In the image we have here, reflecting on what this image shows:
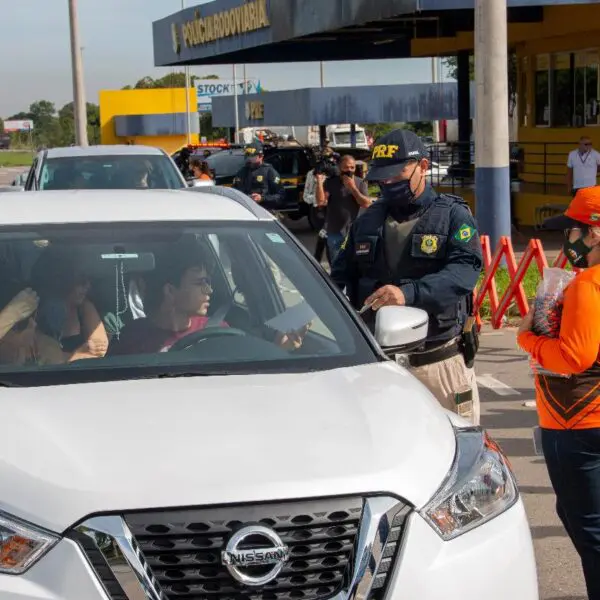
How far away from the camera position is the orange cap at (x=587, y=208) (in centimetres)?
405

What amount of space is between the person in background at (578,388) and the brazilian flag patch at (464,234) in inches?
38.0

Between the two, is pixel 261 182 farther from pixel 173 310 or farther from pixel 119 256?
pixel 173 310

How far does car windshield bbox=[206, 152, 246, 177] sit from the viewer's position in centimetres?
2648

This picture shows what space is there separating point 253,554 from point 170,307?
157 cm

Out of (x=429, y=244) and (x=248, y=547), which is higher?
(x=429, y=244)

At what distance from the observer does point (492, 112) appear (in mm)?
12859

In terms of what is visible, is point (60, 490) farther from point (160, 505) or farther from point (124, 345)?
point (124, 345)

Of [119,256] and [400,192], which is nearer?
[119,256]

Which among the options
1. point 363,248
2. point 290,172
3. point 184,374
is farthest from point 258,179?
point 184,374

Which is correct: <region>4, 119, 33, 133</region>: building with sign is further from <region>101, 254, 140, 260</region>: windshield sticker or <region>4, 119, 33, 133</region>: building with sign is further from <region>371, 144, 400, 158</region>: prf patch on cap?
<region>101, 254, 140, 260</region>: windshield sticker

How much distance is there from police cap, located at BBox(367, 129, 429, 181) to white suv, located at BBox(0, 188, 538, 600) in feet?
2.89

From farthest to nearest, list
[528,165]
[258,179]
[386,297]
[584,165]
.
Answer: [528,165] < [584,165] < [258,179] < [386,297]

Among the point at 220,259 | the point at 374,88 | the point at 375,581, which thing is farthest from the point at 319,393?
the point at 374,88

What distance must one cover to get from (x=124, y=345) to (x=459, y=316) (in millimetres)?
1797
